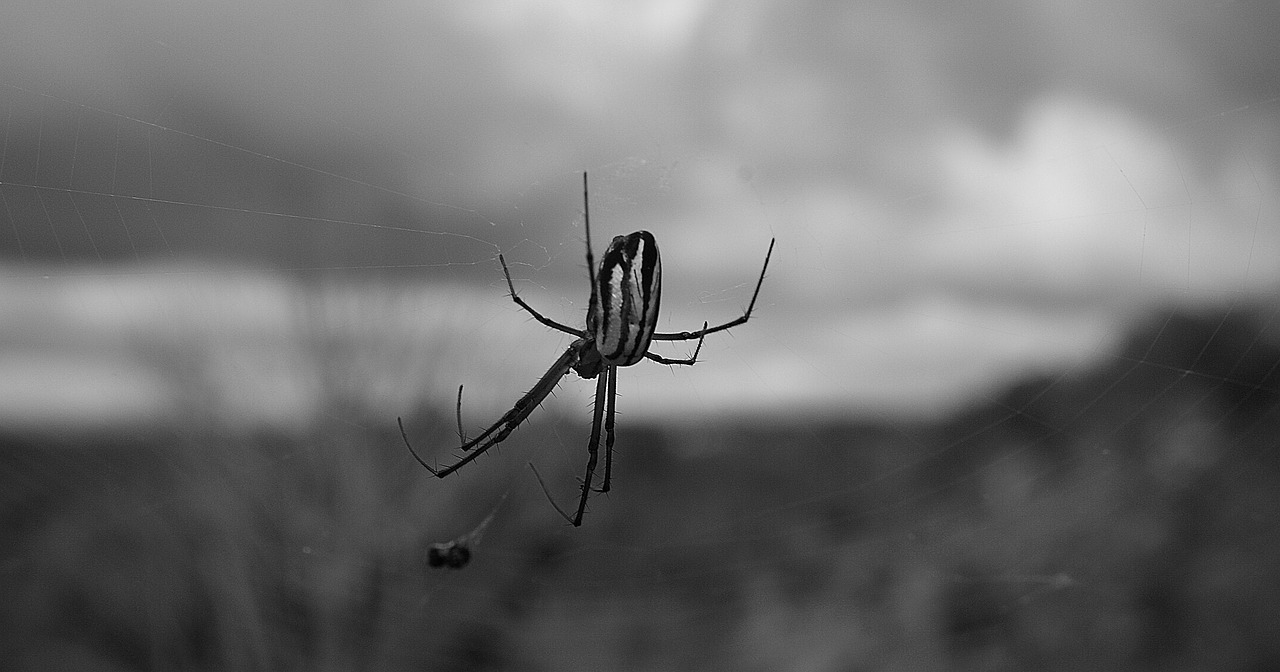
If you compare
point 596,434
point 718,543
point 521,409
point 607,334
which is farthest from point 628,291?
point 718,543

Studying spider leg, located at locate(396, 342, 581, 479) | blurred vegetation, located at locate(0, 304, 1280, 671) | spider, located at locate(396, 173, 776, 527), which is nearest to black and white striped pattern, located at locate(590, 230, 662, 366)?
spider, located at locate(396, 173, 776, 527)

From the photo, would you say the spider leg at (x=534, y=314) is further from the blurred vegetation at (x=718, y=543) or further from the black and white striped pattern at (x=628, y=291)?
the blurred vegetation at (x=718, y=543)

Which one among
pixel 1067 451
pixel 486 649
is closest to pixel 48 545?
pixel 486 649

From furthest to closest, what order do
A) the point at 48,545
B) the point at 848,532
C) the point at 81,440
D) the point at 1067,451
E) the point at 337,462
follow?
the point at 848,532 → the point at 1067,451 → the point at 48,545 → the point at 337,462 → the point at 81,440

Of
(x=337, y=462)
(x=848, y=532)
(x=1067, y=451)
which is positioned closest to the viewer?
(x=337, y=462)

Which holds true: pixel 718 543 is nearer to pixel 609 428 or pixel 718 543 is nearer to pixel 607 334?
pixel 609 428

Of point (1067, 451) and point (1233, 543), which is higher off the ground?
point (1067, 451)

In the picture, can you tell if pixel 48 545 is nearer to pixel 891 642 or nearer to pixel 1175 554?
pixel 891 642
